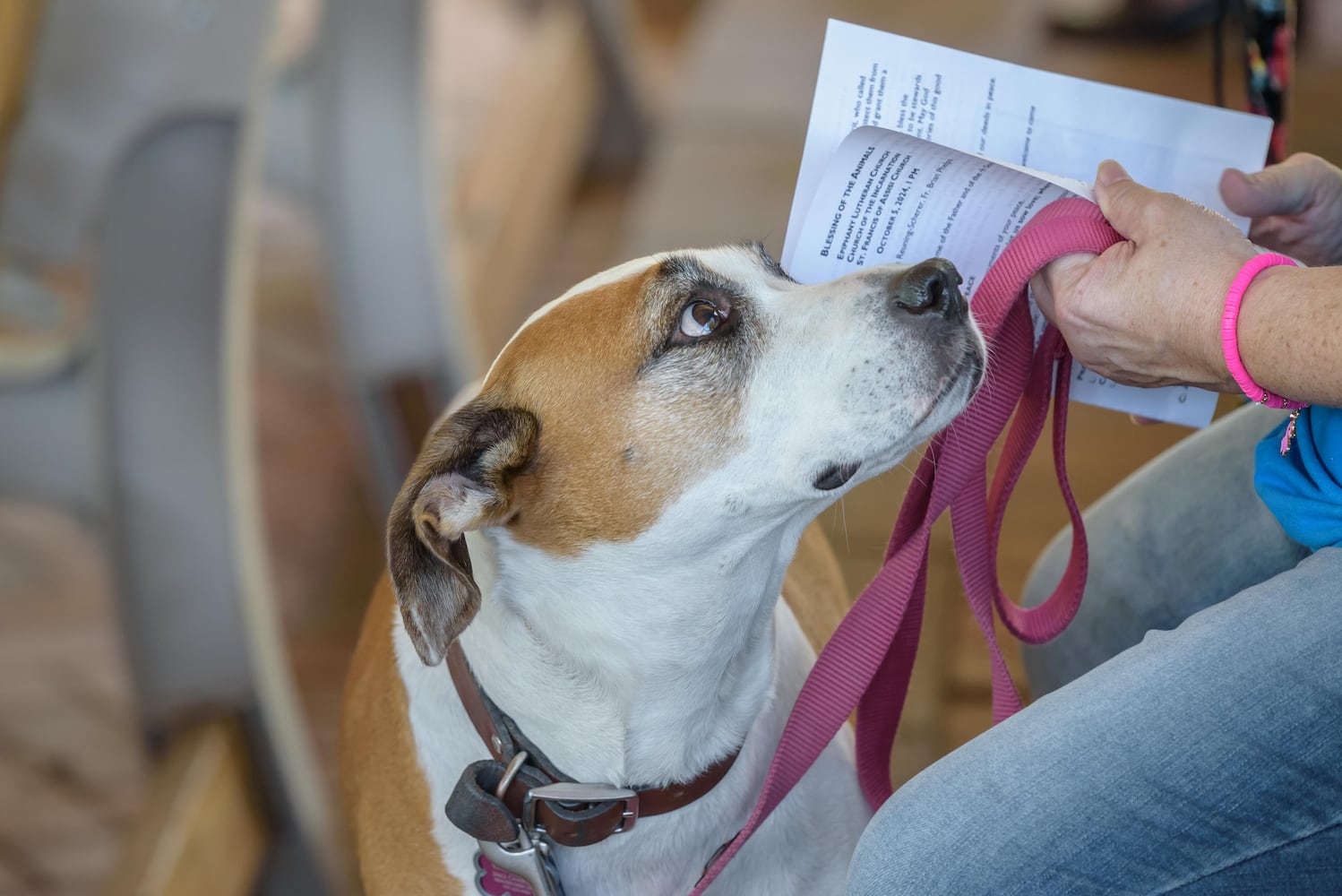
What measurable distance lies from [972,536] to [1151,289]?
30 centimetres

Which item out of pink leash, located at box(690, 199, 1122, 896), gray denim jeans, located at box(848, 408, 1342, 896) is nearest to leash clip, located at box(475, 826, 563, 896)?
pink leash, located at box(690, 199, 1122, 896)

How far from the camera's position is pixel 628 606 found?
115 centimetres

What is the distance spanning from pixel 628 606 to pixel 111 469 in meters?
1.04

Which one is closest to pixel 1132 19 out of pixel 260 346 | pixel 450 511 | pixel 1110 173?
pixel 260 346

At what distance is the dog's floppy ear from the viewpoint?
1.05 m

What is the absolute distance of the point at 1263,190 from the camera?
3.98 ft

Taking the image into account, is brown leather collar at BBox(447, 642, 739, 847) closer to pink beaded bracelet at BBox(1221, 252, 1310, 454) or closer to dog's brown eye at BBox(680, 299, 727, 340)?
dog's brown eye at BBox(680, 299, 727, 340)

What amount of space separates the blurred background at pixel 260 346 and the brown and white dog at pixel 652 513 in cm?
29

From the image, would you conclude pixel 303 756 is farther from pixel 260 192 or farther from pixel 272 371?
pixel 260 192

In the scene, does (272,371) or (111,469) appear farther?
(272,371)

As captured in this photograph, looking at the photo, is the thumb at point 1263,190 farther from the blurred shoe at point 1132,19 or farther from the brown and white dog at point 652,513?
the blurred shoe at point 1132,19

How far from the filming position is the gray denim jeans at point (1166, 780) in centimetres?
96

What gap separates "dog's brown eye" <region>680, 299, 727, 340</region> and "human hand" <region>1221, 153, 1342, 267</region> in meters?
0.52

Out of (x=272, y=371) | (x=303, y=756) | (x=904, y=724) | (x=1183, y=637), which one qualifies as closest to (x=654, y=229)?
(x=272, y=371)
